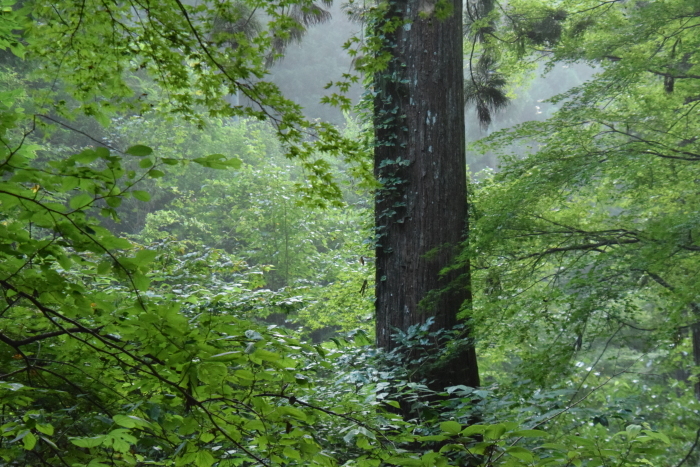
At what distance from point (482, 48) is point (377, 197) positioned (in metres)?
2.84

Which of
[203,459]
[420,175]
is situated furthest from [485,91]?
[203,459]

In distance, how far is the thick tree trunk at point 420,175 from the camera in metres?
3.92

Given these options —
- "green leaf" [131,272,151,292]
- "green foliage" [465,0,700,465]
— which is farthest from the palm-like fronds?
"green leaf" [131,272,151,292]

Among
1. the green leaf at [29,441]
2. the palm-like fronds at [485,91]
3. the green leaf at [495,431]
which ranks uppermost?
the palm-like fronds at [485,91]

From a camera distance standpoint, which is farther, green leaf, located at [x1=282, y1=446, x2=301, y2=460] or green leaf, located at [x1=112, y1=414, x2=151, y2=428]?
green leaf, located at [x1=282, y1=446, x2=301, y2=460]

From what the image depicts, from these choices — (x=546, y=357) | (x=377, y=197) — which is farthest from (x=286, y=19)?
(x=546, y=357)

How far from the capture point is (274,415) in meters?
1.43

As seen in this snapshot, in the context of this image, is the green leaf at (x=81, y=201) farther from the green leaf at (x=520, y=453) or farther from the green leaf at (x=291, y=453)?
the green leaf at (x=520, y=453)

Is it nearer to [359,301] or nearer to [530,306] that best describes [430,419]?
[530,306]

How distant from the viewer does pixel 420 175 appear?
13.4ft

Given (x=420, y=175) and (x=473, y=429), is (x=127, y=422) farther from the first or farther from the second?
(x=420, y=175)

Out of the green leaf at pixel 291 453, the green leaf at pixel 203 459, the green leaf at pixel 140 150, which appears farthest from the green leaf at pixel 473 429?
the green leaf at pixel 140 150

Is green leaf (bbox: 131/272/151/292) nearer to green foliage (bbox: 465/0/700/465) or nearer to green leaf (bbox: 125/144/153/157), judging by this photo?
green leaf (bbox: 125/144/153/157)

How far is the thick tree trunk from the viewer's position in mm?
3918
